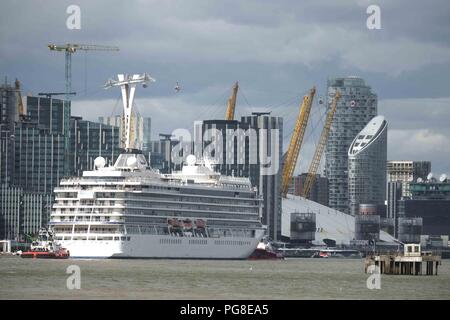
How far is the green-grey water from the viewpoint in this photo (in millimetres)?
121375

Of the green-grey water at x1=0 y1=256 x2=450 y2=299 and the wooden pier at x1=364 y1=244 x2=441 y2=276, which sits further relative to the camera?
the wooden pier at x1=364 y1=244 x2=441 y2=276

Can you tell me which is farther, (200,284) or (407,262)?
(407,262)

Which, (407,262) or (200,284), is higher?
(407,262)

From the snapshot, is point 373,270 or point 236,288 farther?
point 373,270

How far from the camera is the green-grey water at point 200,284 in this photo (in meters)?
121

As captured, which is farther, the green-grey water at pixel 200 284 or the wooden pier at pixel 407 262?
the wooden pier at pixel 407 262

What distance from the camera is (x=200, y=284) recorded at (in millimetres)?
137875

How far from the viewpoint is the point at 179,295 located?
394 ft
